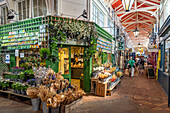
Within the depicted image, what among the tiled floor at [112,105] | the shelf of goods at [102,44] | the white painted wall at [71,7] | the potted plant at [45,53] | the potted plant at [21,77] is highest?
the white painted wall at [71,7]

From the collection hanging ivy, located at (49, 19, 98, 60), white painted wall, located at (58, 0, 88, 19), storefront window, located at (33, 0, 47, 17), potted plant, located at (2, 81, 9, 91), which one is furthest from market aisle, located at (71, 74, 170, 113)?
storefront window, located at (33, 0, 47, 17)

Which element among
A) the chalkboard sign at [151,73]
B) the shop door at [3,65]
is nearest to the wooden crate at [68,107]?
the shop door at [3,65]

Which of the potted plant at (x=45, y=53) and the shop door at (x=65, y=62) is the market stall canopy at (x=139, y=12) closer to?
the shop door at (x=65, y=62)

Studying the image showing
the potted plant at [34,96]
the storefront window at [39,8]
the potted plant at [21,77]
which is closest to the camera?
the potted plant at [34,96]

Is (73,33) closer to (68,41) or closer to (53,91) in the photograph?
(68,41)

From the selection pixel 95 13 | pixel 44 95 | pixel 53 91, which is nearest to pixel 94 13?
pixel 95 13

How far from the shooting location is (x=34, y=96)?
15.6ft

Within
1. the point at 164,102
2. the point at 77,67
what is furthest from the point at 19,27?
the point at 164,102

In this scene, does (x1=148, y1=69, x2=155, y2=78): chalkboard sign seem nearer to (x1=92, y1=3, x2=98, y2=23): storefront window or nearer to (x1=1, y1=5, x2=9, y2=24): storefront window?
(x1=92, y1=3, x2=98, y2=23): storefront window

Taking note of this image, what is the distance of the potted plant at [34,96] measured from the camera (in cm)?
469

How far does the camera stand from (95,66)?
8.00m

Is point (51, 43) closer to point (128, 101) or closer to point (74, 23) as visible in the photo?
point (74, 23)

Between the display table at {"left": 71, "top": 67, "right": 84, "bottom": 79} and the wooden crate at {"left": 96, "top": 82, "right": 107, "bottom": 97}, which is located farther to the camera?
the display table at {"left": 71, "top": 67, "right": 84, "bottom": 79}

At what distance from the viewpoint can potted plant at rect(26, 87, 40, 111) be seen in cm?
469
